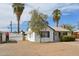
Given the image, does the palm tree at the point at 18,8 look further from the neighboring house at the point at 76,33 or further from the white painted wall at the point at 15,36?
the neighboring house at the point at 76,33

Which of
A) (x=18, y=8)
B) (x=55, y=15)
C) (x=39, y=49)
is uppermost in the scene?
(x=18, y=8)

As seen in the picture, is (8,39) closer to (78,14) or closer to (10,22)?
(10,22)

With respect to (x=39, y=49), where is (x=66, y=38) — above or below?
above

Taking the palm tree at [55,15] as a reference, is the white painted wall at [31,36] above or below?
below

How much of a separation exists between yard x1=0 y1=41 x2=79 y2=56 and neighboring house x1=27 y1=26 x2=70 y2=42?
91mm

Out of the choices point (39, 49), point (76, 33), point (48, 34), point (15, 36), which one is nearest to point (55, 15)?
point (48, 34)

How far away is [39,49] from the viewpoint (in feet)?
51.1

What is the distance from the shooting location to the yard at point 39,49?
51.1 feet

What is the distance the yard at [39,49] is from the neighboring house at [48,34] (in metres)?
0.09

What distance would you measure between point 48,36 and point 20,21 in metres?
0.56

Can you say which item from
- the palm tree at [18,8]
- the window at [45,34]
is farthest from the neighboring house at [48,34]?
the palm tree at [18,8]

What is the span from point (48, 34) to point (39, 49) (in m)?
0.32

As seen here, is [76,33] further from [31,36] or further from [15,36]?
[15,36]

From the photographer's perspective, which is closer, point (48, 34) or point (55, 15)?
point (55, 15)
